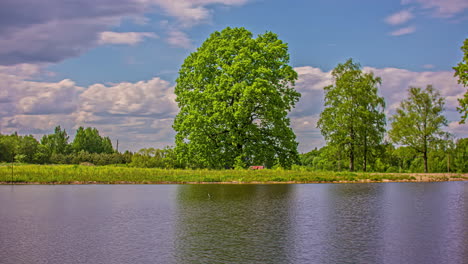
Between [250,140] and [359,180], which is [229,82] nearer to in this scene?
[250,140]

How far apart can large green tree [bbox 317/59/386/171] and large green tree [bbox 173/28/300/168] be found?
12578mm

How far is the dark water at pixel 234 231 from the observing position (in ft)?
35.0

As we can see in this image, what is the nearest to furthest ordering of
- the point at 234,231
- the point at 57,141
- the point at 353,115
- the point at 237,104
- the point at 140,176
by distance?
the point at 234,231
the point at 140,176
the point at 237,104
the point at 353,115
the point at 57,141

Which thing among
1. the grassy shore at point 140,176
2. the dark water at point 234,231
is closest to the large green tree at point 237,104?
the grassy shore at point 140,176

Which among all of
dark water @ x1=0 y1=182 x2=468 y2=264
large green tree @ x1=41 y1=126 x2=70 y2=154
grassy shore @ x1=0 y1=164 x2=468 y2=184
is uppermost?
large green tree @ x1=41 y1=126 x2=70 y2=154

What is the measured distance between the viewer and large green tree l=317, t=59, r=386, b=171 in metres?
58.7

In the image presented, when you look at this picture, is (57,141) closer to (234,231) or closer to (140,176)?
(140,176)

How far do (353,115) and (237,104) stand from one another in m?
22.0

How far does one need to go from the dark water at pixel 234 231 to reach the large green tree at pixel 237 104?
72.7ft

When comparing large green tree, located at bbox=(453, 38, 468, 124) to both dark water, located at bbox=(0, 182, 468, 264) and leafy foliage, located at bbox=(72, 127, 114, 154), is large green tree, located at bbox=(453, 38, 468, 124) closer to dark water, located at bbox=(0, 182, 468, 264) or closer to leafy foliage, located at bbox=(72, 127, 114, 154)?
dark water, located at bbox=(0, 182, 468, 264)

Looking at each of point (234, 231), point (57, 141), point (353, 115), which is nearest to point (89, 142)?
point (57, 141)

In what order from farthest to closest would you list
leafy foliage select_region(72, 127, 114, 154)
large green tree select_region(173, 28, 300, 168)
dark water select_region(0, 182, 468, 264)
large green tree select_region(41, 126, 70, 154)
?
1. leafy foliage select_region(72, 127, 114, 154)
2. large green tree select_region(41, 126, 70, 154)
3. large green tree select_region(173, 28, 300, 168)
4. dark water select_region(0, 182, 468, 264)

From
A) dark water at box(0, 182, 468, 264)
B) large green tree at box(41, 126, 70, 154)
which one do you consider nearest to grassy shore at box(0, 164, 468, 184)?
dark water at box(0, 182, 468, 264)

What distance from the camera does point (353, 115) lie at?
5881cm
